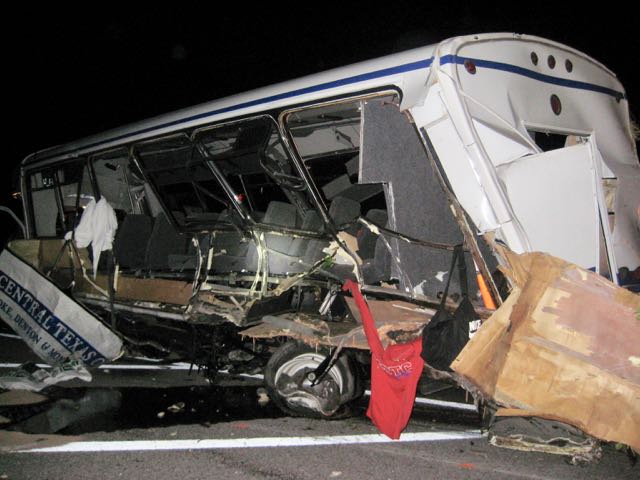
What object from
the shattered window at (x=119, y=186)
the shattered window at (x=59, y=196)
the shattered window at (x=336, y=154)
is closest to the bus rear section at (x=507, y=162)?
the shattered window at (x=336, y=154)

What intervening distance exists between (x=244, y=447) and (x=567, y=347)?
2446mm

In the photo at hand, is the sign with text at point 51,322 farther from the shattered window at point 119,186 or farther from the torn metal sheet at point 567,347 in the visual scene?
the torn metal sheet at point 567,347

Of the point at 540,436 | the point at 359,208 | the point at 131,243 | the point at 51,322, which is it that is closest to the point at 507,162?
the point at 359,208

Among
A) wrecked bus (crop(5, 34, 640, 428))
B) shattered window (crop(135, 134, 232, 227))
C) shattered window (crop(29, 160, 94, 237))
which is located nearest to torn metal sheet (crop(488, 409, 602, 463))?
wrecked bus (crop(5, 34, 640, 428))

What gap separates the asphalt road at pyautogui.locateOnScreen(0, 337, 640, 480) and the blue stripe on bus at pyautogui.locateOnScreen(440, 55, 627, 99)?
8.90ft

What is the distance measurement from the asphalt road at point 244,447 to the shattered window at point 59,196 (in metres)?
2.79

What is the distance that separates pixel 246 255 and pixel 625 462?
3.47 m

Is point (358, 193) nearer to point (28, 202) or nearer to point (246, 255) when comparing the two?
point (246, 255)

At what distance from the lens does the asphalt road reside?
9.66 ft

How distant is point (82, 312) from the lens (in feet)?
15.5

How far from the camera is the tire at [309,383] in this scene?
11.8 feet

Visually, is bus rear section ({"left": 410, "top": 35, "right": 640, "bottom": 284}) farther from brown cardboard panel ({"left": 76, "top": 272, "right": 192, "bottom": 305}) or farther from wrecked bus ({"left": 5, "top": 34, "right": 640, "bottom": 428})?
brown cardboard panel ({"left": 76, "top": 272, "right": 192, "bottom": 305})

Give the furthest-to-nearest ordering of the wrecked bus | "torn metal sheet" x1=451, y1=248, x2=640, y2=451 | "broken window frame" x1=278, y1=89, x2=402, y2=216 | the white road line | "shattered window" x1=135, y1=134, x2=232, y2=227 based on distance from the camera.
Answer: "shattered window" x1=135, y1=134, x2=232, y2=227
the white road line
"broken window frame" x1=278, y1=89, x2=402, y2=216
the wrecked bus
"torn metal sheet" x1=451, y1=248, x2=640, y2=451

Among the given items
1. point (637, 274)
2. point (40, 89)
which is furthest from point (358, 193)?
point (40, 89)
